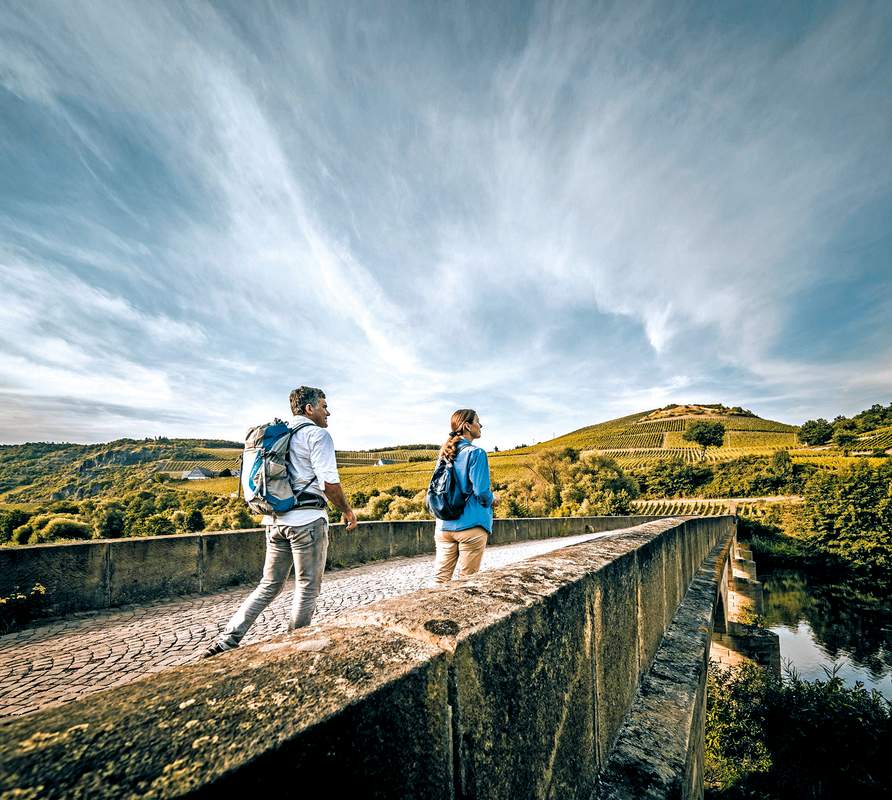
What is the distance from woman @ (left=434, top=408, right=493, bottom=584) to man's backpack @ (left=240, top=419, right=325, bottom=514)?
109 cm

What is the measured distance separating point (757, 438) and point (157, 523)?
113 m

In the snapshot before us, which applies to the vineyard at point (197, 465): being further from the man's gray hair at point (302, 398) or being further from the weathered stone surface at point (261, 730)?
the weathered stone surface at point (261, 730)

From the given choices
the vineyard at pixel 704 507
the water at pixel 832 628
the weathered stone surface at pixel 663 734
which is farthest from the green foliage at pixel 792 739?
the vineyard at pixel 704 507

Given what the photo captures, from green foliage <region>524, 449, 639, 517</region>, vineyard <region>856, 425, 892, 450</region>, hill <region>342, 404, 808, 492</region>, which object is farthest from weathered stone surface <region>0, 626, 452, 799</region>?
vineyard <region>856, 425, 892, 450</region>

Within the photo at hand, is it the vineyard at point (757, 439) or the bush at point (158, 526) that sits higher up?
the vineyard at point (757, 439)

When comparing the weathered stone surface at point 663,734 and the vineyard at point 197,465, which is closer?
the weathered stone surface at point 663,734

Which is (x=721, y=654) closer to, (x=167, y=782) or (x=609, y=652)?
(x=609, y=652)

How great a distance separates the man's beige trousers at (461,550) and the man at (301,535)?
995mm

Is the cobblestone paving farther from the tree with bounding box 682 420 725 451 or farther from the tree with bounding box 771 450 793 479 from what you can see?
the tree with bounding box 682 420 725 451

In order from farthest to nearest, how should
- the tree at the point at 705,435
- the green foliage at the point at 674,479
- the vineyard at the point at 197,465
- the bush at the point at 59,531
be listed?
the tree at the point at 705,435
the vineyard at the point at 197,465
the green foliage at the point at 674,479
the bush at the point at 59,531

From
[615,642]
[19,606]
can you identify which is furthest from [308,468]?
[19,606]

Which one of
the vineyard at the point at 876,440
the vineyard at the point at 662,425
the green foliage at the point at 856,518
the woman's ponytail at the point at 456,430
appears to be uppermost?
the vineyard at the point at 662,425

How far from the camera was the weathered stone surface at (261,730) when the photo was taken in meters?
0.53

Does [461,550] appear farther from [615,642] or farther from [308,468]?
[615,642]
